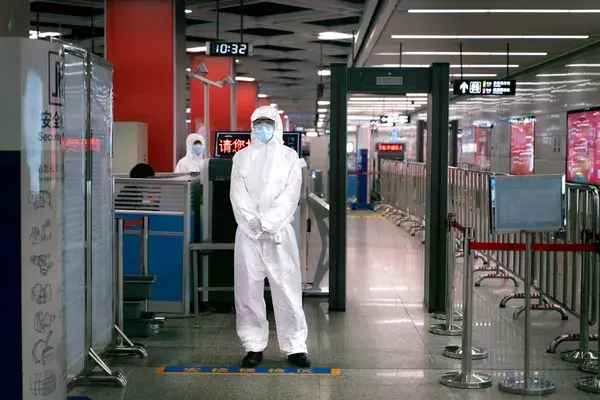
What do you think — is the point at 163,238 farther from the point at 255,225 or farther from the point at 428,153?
the point at 428,153

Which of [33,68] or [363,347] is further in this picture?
[363,347]

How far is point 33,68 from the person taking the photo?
4.27 metres

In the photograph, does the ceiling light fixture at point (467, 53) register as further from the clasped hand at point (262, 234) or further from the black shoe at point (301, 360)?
the black shoe at point (301, 360)

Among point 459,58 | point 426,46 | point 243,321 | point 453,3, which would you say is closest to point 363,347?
point 243,321

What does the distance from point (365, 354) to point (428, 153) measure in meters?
2.74

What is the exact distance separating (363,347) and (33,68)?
3997 mm

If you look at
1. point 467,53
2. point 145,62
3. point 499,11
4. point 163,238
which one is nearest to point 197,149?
point 145,62

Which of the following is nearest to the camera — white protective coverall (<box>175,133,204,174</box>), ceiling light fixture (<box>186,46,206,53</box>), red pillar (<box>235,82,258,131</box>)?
white protective coverall (<box>175,133,204,174</box>)

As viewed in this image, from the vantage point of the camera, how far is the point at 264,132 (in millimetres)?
6855

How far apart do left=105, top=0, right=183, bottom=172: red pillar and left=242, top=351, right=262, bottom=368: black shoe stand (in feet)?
26.6

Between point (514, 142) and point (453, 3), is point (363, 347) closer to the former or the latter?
point (453, 3)

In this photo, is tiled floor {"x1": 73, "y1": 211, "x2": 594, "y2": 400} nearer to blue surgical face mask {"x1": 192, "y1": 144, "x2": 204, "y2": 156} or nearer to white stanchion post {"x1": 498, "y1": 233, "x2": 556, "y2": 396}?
white stanchion post {"x1": 498, "y1": 233, "x2": 556, "y2": 396}

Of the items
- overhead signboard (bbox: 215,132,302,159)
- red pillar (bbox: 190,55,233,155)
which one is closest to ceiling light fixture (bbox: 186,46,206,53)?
red pillar (bbox: 190,55,233,155)

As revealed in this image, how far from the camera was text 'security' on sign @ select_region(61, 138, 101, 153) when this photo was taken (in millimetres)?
5529
